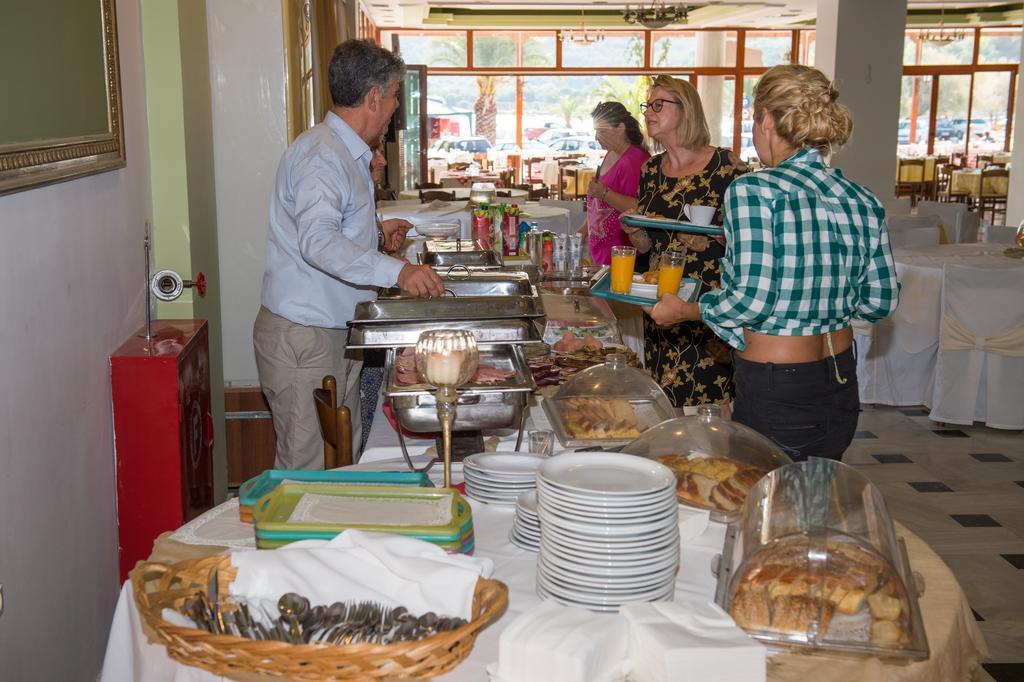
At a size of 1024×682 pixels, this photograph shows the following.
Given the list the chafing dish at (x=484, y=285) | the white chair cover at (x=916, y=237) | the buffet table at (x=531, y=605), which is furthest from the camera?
the white chair cover at (x=916, y=237)

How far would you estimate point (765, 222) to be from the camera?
2.02m

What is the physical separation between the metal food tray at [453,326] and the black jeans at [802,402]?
0.49 metres

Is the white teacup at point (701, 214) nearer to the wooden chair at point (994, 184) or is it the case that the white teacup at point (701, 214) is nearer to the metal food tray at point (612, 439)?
the metal food tray at point (612, 439)

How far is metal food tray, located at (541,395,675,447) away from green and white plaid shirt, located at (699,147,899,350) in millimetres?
245

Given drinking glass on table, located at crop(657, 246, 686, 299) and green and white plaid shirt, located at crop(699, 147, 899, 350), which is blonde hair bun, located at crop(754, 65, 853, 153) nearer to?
green and white plaid shirt, located at crop(699, 147, 899, 350)

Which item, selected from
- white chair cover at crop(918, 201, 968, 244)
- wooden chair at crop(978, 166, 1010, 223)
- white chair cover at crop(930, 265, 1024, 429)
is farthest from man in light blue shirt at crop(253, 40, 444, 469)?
wooden chair at crop(978, 166, 1010, 223)

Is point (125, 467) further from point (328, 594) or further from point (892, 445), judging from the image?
point (892, 445)

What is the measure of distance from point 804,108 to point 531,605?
1.26 meters

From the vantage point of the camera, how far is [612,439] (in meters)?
1.94

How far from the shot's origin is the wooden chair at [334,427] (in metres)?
1.96

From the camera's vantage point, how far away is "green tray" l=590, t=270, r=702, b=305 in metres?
2.49

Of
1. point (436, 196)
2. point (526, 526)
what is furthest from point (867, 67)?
point (526, 526)

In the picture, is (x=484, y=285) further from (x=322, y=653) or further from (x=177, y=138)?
(x=322, y=653)

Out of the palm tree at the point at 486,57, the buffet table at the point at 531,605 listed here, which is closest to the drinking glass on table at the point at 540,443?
the buffet table at the point at 531,605
